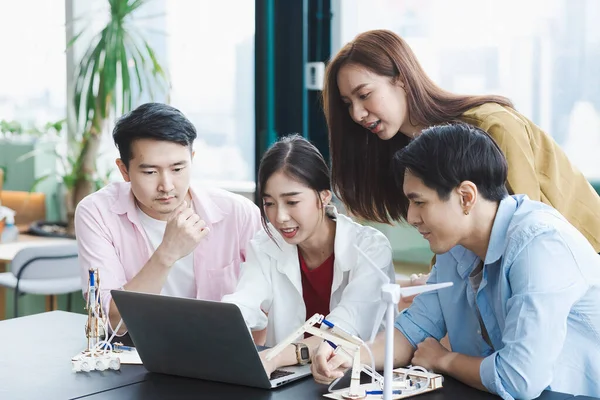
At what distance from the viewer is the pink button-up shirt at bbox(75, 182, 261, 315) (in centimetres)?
252

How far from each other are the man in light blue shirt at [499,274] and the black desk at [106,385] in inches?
2.3

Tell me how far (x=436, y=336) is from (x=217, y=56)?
3.27 m

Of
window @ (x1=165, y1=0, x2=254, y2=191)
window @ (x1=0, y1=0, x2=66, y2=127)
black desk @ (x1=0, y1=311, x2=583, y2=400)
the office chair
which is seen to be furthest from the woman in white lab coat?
window @ (x1=0, y1=0, x2=66, y2=127)

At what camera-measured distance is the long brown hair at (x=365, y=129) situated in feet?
7.75

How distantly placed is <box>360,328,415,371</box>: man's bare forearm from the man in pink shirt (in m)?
0.65

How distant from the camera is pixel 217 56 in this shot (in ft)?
16.4

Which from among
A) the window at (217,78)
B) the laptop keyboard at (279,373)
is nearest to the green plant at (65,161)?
the window at (217,78)

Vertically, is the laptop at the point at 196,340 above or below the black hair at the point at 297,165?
below

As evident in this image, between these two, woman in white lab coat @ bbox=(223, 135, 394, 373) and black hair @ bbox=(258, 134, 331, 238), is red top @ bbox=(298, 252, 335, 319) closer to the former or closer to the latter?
woman in white lab coat @ bbox=(223, 135, 394, 373)

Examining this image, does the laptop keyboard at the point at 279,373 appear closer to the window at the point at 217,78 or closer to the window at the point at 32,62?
the window at the point at 217,78

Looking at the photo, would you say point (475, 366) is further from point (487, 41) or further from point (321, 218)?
point (487, 41)

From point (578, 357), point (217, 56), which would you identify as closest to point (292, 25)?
point (217, 56)

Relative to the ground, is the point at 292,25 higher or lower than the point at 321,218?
higher

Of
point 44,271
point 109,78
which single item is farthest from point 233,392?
point 109,78
